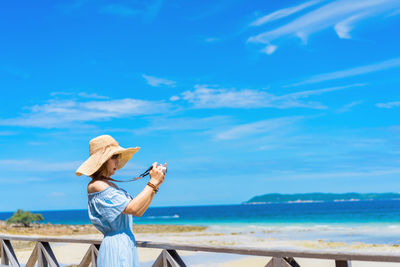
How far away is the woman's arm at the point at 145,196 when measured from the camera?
3156 mm

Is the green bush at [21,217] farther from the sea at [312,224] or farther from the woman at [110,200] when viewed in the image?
the woman at [110,200]

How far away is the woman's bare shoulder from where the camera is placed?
131 inches

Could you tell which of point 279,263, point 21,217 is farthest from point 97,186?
point 21,217

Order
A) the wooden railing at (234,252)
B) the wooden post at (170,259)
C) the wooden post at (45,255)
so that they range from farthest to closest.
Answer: the wooden post at (45,255) < the wooden post at (170,259) < the wooden railing at (234,252)

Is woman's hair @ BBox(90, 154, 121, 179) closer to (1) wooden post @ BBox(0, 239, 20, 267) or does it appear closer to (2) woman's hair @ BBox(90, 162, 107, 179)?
(2) woman's hair @ BBox(90, 162, 107, 179)

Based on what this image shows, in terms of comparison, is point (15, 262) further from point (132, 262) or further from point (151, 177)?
point (151, 177)

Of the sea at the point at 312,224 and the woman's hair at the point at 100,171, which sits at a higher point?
the sea at the point at 312,224

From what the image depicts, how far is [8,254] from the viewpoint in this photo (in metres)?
6.73

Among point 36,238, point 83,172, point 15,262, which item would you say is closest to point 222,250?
point 83,172

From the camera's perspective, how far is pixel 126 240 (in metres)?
3.43

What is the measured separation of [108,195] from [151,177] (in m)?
0.34

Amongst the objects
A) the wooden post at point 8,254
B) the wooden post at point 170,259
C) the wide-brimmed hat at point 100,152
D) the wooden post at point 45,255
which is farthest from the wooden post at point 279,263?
the wooden post at point 8,254

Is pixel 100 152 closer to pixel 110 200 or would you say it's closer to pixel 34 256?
pixel 110 200

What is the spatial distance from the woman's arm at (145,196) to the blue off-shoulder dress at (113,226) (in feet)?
0.35
